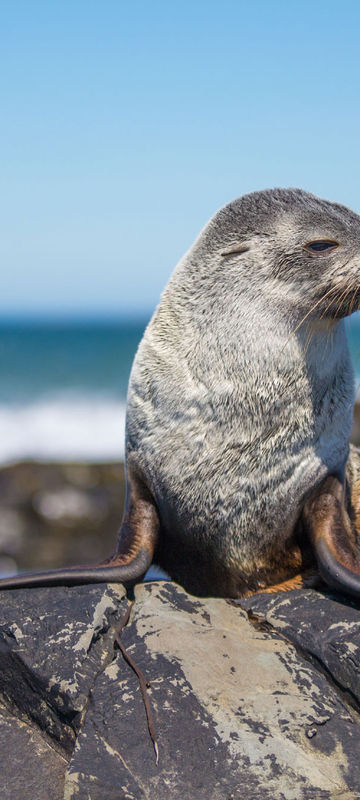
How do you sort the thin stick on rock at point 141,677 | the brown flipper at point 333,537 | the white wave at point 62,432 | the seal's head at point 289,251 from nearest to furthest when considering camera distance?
the thin stick on rock at point 141,677 → the brown flipper at point 333,537 → the seal's head at point 289,251 → the white wave at point 62,432

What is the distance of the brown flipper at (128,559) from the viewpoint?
4.77 meters

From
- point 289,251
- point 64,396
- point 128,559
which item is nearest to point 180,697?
point 128,559

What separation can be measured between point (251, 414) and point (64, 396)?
36613 millimetres

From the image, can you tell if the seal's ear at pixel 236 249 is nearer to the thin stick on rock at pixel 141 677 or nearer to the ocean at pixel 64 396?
the ocean at pixel 64 396

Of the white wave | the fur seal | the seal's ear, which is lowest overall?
the white wave

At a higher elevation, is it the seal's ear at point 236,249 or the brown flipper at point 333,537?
the seal's ear at point 236,249

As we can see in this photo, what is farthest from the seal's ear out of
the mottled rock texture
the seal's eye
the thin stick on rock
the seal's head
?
the thin stick on rock

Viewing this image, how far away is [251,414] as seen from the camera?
5.06 m

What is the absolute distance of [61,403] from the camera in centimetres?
3784


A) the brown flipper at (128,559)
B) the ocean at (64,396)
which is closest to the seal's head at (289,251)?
the ocean at (64,396)

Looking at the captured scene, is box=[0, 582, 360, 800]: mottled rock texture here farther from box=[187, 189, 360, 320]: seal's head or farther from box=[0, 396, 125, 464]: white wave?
box=[0, 396, 125, 464]: white wave

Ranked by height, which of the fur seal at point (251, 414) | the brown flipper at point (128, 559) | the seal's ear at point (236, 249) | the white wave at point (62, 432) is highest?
the seal's ear at point (236, 249)

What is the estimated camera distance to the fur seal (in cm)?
505

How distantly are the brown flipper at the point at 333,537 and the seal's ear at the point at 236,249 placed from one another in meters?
1.58
